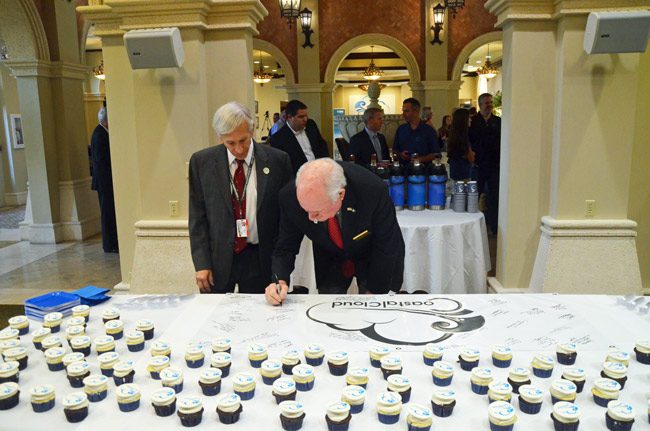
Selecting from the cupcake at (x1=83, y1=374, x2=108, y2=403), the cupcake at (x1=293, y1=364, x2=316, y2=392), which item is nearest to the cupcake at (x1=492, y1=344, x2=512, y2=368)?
the cupcake at (x1=293, y1=364, x2=316, y2=392)

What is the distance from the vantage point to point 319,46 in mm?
10742

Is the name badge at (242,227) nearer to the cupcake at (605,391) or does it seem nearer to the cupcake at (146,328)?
the cupcake at (146,328)

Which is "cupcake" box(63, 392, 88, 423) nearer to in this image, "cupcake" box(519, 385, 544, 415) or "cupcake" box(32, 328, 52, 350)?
"cupcake" box(32, 328, 52, 350)

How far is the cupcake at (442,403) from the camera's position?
4.53 feet

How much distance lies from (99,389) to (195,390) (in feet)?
0.84

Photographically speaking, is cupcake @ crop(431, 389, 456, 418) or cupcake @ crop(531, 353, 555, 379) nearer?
cupcake @ crop(431, 389, 456, 418)

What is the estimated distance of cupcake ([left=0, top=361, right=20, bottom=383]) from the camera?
1601 mm

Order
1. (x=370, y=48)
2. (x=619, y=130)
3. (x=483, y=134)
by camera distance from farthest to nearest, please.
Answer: (x=370, y=48)
(x=483, y=134)
(x=619, y=130)

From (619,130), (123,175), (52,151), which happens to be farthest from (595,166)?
(52,151)

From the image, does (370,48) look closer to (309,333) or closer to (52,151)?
(52,151)

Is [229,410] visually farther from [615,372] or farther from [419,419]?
[615,372]

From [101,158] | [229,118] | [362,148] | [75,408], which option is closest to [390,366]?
[75,408]

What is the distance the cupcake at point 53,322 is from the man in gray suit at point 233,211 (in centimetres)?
78

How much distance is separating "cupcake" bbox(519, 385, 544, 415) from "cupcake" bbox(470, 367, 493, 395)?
0.10 meters
